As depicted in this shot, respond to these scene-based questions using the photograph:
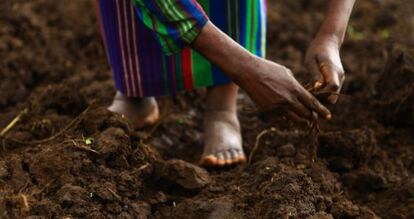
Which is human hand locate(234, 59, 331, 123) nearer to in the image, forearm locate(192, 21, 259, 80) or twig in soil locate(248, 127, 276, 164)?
forearm locate(192, 21, 259, 80)

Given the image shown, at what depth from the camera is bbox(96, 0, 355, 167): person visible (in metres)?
2.16

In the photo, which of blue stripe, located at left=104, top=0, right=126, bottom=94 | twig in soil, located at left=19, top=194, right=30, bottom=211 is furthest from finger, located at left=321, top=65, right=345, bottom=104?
twig in soil, located at left=19, top=194, right=30, bottom=211

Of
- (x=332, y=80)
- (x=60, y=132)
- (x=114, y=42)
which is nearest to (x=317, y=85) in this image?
(x=332, y=80)

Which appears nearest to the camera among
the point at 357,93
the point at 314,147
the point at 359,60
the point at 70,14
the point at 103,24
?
the point at 314,147

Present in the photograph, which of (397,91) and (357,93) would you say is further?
(357,93)

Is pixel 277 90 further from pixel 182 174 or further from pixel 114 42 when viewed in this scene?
pixel 114 42

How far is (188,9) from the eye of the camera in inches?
84.5

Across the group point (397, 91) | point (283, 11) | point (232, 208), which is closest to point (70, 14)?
point (283, 11)

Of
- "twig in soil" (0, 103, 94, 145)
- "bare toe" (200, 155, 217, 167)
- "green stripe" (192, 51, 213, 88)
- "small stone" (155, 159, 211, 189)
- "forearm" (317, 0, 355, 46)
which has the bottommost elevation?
"bare toe" (200, 155, 217, 167)

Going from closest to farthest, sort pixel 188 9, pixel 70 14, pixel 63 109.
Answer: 1. pixel 188 9
2. pixel 63 109
3. pixel 70 14

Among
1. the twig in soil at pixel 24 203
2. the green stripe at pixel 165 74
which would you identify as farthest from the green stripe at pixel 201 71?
the twig in soil at pixel 24 203

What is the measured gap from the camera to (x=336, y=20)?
8.00 feet

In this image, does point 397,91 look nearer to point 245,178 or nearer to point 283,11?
point 245,178

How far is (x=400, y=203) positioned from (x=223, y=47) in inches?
31.5
